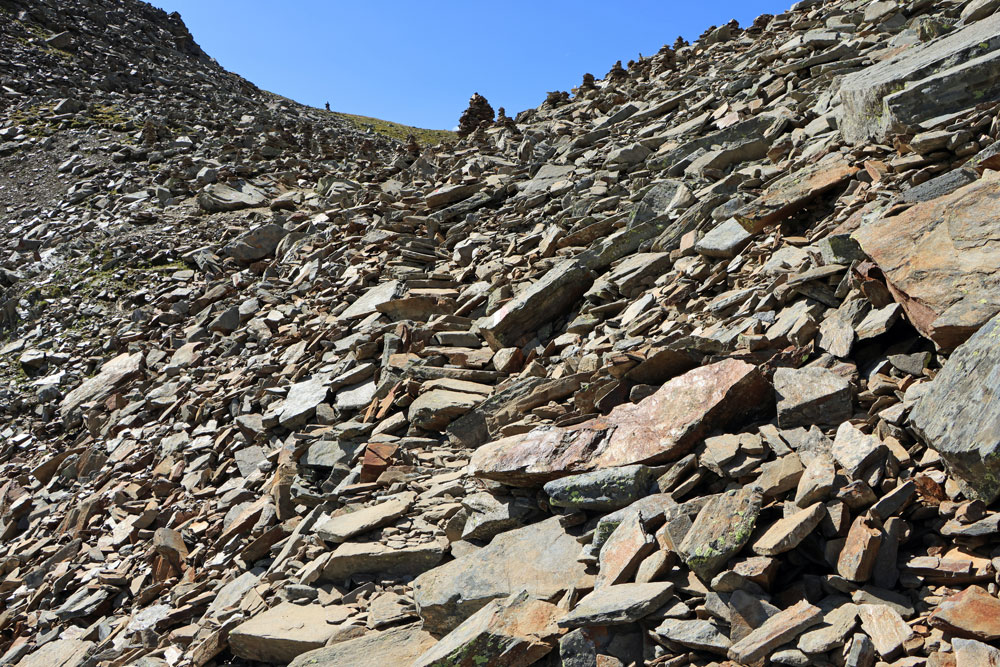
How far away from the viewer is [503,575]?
6.90m

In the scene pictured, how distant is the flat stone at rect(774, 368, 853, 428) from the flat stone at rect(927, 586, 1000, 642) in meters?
2.13

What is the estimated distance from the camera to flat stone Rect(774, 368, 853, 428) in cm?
638

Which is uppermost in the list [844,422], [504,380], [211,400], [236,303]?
[236,303]

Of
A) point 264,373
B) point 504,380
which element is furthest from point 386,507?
point 264,373

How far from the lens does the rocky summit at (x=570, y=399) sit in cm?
530

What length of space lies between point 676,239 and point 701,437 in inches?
255

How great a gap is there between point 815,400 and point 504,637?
373 cm

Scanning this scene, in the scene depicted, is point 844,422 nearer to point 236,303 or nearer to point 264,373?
point 264,373

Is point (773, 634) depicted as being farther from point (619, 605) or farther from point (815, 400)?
point (815, 400)

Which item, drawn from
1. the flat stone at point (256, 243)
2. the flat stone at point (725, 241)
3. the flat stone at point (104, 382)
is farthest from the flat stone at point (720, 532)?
the flat stone at point (256, 243)

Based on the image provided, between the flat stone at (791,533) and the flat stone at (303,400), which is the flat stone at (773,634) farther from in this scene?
the flat stone at (303,400)

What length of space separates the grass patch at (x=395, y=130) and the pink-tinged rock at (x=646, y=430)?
4756cm

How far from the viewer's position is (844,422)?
6188 mm

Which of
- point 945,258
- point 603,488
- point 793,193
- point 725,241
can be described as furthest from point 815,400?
point 793,193
